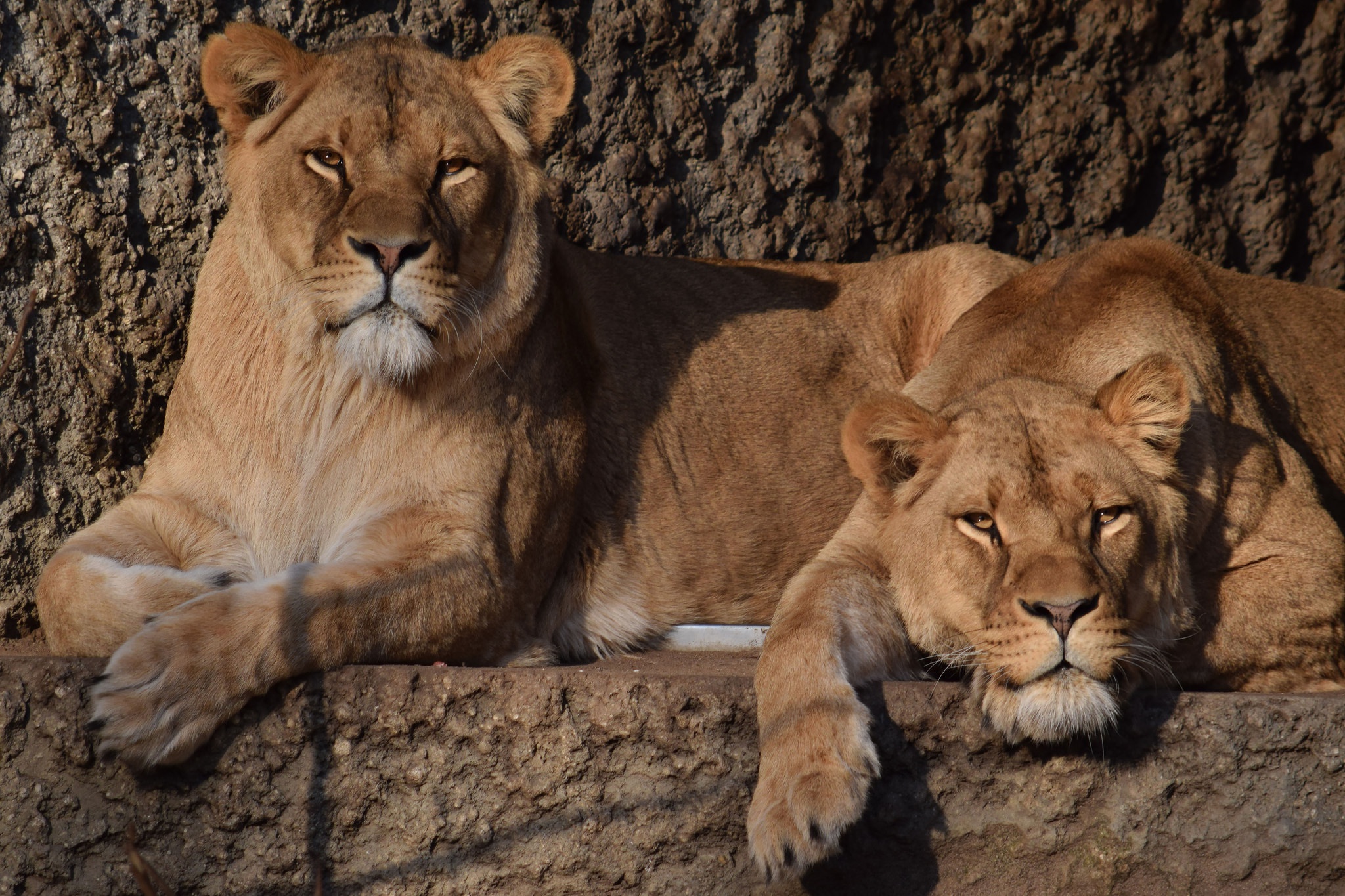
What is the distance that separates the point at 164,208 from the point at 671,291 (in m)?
1.58

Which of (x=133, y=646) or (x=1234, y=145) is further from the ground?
(x=1234, y=145)

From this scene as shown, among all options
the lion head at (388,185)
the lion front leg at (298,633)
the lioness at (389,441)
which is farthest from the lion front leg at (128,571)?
the lion head at (388,185)

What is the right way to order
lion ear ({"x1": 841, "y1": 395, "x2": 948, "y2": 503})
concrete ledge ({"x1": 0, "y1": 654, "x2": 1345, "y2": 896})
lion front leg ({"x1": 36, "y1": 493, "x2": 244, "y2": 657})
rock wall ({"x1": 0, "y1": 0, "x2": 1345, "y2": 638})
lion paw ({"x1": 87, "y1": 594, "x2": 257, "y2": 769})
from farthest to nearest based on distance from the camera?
1. rock wall ({"x1": 0, "y1": 0, "x2": 1345, "y2": 638})
2. lion ear ({"x1": 841, "y1": 395, "x2": 948, "y2": 503})
3. lion front leg ({"x1": 36, "y1": 493, "x2": 244, "y2": 657})
4. concrete ledge ({"x1": 0, "y1": 654, "x2": 1345, "y2": 896})
5. lion paw ({"x1": 87, "y1": 594, "x2": 257, "y2": 769})

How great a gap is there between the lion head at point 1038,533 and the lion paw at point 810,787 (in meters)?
0.36

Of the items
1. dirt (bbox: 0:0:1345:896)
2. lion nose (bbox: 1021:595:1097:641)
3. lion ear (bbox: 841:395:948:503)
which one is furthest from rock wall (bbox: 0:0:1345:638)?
lion nose (bbox: 1021:595:1097:641)

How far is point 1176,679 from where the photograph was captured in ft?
10.7

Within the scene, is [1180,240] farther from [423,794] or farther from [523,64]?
[423,794]

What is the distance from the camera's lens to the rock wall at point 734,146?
4.00 m

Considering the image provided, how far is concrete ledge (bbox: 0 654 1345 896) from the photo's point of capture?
9.29 feet

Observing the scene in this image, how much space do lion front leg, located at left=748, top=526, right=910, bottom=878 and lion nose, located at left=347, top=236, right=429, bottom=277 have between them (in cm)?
120

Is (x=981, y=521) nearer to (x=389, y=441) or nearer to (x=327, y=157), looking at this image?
(x=389, y=441)

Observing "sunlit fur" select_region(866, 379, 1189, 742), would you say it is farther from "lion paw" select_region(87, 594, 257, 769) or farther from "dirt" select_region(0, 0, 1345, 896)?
"lion paw" select_region(87, 594, 257, 769)

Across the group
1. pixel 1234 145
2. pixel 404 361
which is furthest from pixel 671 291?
pixel 1234 145

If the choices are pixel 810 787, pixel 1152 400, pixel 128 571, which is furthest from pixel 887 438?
pixel 128 571
